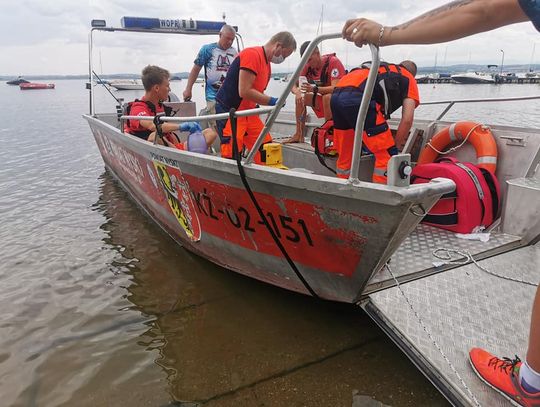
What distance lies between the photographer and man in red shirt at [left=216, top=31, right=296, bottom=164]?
146 inches

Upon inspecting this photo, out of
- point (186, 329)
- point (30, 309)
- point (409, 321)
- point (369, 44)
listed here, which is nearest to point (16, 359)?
point (30, 309)

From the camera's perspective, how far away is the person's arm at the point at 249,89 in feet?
12.1

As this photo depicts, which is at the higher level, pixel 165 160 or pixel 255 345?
pixel 165 160

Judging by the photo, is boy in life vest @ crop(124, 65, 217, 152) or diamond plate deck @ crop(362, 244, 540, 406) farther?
boy in life vest @ crop(124, 65, 217, 152)

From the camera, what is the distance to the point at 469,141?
4.15 m

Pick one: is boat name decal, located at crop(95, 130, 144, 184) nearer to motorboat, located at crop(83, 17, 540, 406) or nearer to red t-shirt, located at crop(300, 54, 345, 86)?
motorboat, located at crop(83, 17, 540, 406)

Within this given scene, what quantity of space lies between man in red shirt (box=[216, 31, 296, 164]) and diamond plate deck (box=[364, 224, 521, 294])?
144 cm

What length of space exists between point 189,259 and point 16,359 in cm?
190

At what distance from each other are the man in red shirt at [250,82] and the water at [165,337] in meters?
1.37

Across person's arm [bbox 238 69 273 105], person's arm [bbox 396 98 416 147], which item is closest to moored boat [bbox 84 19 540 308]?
person's arm [bbox 396 98 416 147]

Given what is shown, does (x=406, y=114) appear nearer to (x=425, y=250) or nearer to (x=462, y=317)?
(x=425, y=250)

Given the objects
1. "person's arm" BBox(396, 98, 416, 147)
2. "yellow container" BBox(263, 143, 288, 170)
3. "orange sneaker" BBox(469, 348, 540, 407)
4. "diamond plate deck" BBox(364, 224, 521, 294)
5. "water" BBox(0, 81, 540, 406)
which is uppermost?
"person's arm" BBox(396, 98, 416, 147)

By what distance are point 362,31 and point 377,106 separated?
6.12 ft

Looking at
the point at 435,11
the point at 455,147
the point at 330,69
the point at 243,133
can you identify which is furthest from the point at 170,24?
the point at 435,11
